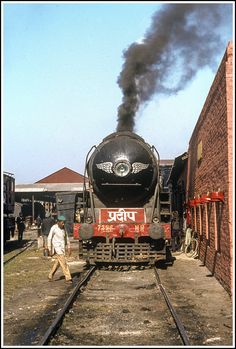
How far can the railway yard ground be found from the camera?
545cm

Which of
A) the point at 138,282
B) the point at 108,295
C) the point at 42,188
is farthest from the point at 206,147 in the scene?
the point at 42,188

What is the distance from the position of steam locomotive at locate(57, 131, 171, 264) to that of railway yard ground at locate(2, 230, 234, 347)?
1.92 feet

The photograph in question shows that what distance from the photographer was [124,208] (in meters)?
11.0

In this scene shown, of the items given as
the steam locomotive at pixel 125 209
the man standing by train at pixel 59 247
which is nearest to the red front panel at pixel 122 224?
the steam locomotive at pixel 125 209

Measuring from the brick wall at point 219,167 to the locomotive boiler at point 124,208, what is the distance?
1.31m

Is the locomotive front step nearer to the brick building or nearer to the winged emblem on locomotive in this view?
the brick building

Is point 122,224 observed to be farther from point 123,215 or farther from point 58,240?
point 58,240

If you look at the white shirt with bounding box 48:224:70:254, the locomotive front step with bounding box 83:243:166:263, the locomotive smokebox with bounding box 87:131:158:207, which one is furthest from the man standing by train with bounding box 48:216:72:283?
the locomotive smokebox with bounding box 87:131:158:207

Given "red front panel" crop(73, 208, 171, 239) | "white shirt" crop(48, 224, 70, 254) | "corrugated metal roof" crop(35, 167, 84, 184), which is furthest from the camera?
"corrugated metal roof" crop(35, 167, 84, 184)

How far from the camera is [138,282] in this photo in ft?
30.9

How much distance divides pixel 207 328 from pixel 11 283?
5478mm

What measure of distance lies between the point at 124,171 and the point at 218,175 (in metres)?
2.83

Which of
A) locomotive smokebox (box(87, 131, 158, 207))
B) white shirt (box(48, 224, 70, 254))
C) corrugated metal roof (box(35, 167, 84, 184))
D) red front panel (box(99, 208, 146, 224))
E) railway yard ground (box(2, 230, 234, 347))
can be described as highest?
corrugated metal roof (box(35, 167, 84, 184))

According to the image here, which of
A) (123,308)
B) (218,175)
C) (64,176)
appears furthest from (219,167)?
(64,176)
